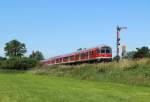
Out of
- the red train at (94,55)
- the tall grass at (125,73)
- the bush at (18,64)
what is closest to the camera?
the tall grass at (125,73)

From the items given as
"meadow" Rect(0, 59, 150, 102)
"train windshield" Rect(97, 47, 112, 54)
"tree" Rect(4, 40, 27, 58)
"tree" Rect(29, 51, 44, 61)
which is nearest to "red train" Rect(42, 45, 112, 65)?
"train windshield" Rect(97, 47, 112, 54)

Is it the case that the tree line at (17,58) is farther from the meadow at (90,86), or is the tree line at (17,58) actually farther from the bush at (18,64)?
the meadow at (90,86)

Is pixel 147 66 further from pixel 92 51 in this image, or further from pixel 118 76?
pixel 92 51

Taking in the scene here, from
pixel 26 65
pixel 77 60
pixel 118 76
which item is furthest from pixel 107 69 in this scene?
pixel 26 65

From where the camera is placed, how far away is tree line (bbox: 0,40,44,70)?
10456 centimetres

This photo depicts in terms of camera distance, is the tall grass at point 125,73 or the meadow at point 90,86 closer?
the meadow at point 90,86

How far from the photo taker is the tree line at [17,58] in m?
105

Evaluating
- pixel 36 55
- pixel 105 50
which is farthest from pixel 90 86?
pixel 36 55

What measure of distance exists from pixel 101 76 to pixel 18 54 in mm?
124999

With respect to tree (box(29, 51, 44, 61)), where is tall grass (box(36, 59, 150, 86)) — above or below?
below

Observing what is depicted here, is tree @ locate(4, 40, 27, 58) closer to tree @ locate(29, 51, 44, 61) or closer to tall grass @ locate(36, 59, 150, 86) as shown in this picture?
tree @ locate(29, 51, 44, 61)

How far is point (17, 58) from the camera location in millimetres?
110625

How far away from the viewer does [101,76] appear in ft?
98.1

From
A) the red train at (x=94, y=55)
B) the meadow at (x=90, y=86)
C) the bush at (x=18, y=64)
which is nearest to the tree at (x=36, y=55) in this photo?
the bush at (x=18, y=64)
